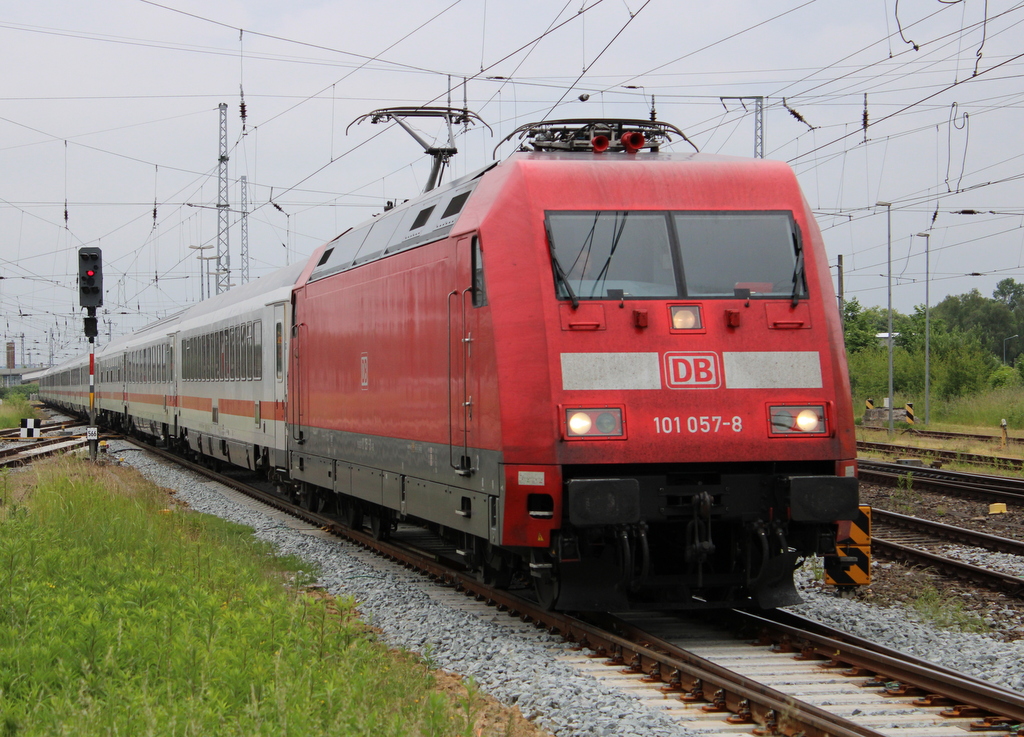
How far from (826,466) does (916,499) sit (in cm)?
971

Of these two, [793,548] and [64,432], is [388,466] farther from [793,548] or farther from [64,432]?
[64,432]

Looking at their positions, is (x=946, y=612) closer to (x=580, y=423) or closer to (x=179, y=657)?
(x=580, y=423)

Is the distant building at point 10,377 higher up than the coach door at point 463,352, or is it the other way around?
the distant building at point 10,377

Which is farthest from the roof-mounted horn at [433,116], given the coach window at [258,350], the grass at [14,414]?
the grass at [14,414]

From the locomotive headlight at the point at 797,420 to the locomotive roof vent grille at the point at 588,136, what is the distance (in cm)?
254

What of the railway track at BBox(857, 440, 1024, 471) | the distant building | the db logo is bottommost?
the railway track at BBox(857, 440, 1024, 471)

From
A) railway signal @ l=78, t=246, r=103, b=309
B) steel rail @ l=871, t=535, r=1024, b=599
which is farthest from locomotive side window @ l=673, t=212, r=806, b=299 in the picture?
railway signal @ l=78, t=246, r=103, b=309

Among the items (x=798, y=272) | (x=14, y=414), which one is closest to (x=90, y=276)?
(x=798, y=272)

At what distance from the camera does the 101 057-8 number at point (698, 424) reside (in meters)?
7.46

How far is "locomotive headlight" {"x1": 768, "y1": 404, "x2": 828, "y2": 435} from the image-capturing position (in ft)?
24.9

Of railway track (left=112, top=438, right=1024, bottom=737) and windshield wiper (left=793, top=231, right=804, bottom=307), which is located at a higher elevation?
windshield wiper (left=793, top=231, right=804, bottom=307)

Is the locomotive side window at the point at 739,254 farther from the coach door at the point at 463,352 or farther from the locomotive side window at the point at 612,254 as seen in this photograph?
the coach door at the point at 463,352

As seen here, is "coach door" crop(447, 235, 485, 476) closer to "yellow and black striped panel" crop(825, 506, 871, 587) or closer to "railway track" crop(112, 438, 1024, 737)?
"railway track" crop(112, 438, 1024, 737)

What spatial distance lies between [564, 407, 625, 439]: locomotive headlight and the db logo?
1.56 ft
